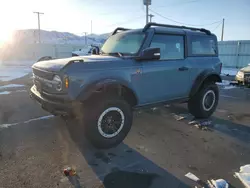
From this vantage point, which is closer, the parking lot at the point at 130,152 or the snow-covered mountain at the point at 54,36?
the parking lot at the point at 130,152

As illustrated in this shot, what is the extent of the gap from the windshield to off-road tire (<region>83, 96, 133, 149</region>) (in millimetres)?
1047

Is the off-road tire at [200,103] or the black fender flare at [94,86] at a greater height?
the black fender flare at [94,86]

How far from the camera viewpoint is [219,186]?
283cm

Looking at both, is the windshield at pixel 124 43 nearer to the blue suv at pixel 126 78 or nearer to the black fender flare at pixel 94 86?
the blue suv at pixel 126 78

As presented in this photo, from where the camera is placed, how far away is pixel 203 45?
5457 mm

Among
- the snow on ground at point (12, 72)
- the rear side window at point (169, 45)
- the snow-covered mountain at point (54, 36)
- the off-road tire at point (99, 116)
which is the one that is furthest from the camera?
the snow-covered mountain at point (54, 36)

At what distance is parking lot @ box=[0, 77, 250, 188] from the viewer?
3.02 m

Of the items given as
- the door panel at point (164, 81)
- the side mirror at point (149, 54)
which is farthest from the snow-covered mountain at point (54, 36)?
the side mirror at point (149, 54)

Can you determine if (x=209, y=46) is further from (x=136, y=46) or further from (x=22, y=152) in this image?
(x=22, y=152)

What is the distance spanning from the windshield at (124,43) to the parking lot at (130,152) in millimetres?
1701

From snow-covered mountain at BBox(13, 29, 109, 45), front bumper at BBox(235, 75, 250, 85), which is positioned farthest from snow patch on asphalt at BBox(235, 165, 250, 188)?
snow-covered mountain at BBox(13, 29, 109, 45)

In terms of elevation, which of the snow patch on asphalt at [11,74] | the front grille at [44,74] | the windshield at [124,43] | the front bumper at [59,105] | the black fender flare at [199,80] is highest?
the windshield at [124,43]

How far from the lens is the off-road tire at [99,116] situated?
369 centimetres

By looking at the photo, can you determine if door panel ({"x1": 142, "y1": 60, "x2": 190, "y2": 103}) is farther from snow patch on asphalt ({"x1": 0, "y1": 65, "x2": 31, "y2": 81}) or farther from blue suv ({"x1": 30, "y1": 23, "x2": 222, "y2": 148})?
snow patch on asphalt ({"x1": 0, "y1": 65, "x2": 31, "y2": 81})
